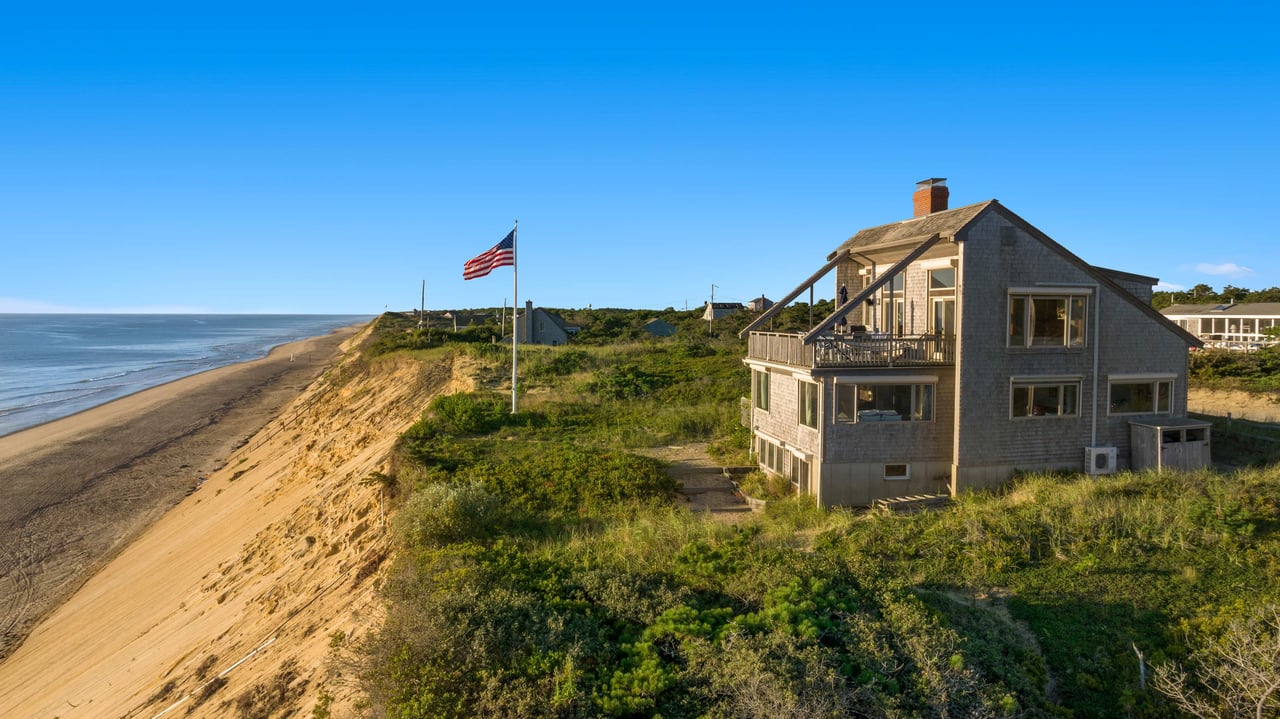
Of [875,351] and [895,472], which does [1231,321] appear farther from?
[875,351]

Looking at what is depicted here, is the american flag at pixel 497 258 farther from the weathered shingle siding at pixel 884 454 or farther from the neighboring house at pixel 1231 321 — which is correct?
the neighboring house at pixel 1231 321

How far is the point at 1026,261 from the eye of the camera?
17.3 m

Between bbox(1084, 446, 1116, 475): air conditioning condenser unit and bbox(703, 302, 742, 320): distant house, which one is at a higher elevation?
bbox(703, 302, 742, 320): distant house

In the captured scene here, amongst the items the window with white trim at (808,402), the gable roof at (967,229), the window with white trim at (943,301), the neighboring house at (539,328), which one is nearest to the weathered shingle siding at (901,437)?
the window with white trim at (808,402)

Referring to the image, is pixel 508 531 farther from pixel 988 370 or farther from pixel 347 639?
pixel 988 370

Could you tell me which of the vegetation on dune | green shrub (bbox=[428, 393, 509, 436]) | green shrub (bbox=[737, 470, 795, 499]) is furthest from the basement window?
green shrub (bbox=[428, 393, 509, 436])

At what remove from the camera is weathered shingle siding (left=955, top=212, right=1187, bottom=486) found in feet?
55.9

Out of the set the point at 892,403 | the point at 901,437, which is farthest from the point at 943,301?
the point at 901,437

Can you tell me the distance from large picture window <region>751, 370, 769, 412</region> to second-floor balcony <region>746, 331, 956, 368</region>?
8.81 feet

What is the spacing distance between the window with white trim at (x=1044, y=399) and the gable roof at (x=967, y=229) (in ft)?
8.20

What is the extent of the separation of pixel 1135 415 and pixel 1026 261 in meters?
4.72

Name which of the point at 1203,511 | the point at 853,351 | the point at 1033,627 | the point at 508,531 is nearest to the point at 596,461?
the point at 508,531

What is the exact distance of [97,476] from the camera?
102 feet

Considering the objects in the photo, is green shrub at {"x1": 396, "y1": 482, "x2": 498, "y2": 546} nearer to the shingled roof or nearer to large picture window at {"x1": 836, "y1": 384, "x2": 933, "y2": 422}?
large picture window at {"x1": 836, "y1": 384, "x2": 933, "y2": 422}
